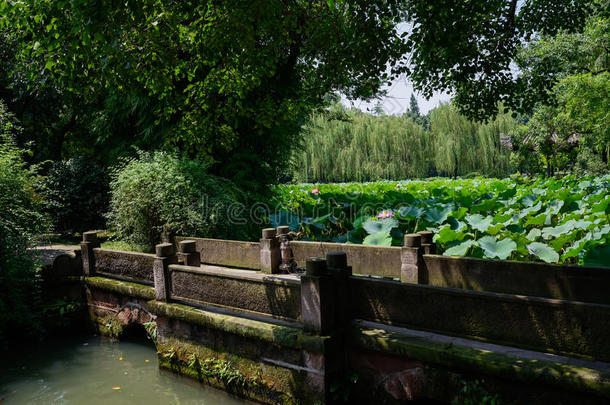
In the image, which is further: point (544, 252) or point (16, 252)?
point (16, 252)

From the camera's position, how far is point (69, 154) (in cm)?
2120

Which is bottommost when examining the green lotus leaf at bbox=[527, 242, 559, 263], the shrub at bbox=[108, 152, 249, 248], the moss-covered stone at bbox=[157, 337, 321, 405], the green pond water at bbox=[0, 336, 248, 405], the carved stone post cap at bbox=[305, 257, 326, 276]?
the green pond water at bbox=[0, 336, 248, 405]

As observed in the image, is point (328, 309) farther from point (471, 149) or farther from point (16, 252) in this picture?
point (471, 149)

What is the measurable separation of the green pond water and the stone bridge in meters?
0.29

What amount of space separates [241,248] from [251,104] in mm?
4825

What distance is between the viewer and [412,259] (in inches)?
220

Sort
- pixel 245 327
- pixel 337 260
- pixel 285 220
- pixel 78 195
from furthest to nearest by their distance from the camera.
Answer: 1. pixel 78 195
2. pixel 285 220
3. pixel 245 327
4. pixel 337 260

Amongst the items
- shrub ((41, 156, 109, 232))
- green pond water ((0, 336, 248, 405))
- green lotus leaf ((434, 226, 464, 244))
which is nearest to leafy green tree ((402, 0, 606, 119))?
green lotus leaf ((434, 226, 464, 244))

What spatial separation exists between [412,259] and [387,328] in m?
1.18

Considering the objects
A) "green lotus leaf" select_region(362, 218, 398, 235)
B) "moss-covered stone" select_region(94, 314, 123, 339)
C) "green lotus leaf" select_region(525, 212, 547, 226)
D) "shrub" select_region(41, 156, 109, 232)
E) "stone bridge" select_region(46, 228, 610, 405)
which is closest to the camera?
"stone bridge" select_region(46, 228, 610, 405)

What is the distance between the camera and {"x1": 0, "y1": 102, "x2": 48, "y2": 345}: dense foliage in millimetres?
7602

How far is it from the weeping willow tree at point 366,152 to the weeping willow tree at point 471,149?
101 centimetres

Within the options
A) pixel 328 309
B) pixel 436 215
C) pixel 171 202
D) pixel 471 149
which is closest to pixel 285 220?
pixel 171 202

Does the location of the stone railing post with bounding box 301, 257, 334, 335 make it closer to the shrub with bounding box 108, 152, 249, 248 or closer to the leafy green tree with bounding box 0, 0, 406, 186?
the leafy green tree with bounding box 0, 0, 406, 186
